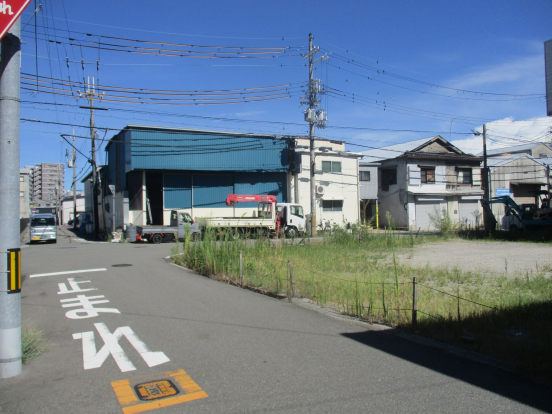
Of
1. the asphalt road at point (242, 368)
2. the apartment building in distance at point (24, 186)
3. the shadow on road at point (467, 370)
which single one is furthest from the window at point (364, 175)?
the shadow on road at point (467, 370)

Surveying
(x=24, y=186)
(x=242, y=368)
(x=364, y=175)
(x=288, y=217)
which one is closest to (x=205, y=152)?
(x=288, y=217)

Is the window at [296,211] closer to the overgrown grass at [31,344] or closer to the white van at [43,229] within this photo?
the white van at [43,229]

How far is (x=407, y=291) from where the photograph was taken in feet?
26.9

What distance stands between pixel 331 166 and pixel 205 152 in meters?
11.1

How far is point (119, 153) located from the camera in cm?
3172

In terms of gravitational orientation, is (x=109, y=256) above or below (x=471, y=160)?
below

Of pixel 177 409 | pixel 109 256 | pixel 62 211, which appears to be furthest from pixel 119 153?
pixel 62 211

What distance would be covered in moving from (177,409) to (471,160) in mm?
39941

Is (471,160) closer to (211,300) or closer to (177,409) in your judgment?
(211,300)

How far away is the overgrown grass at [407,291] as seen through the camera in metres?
5.51

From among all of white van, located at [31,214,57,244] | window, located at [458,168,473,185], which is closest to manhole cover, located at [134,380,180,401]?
white van, located at [31,214,57,244]

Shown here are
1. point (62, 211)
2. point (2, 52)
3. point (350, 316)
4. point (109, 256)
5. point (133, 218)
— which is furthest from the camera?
point (62, 211)

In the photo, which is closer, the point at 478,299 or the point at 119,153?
the point at 478,299

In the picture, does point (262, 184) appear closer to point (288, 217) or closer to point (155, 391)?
point (288, 217)
